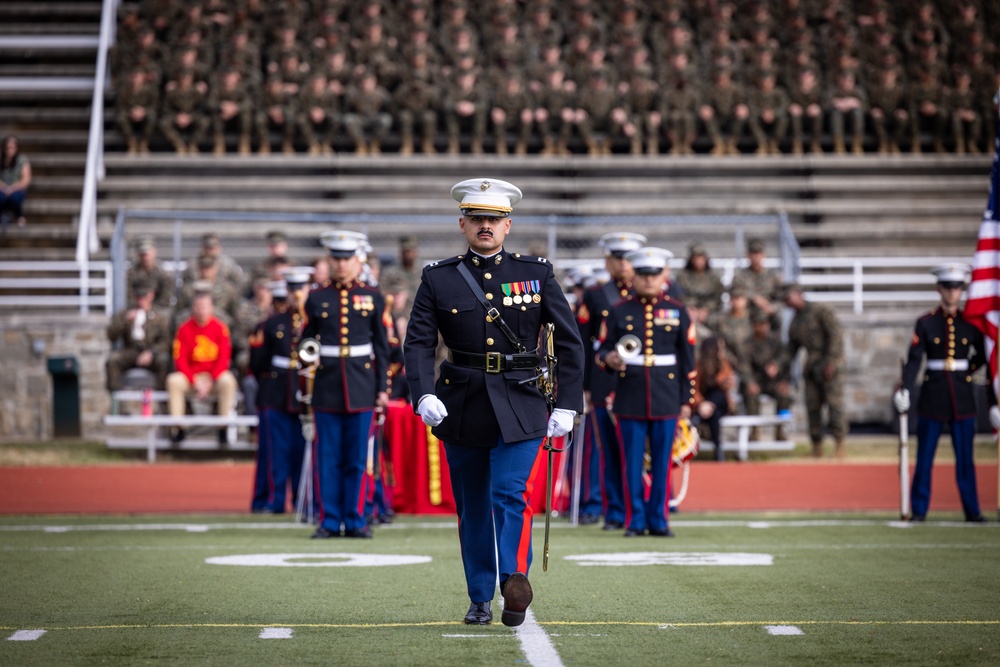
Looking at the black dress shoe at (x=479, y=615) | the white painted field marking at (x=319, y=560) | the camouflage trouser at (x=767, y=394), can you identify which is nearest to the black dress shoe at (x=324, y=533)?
the white painted field marking at (x=319, y=560)

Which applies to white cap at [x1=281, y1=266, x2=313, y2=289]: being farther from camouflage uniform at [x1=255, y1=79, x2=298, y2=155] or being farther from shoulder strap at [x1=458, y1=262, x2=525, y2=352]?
camouflage uniform at [x1=255, y1=79, x2=298, y2=155]

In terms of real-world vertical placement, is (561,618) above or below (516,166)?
below

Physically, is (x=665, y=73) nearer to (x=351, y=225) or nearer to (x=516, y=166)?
(x=516, y=166)

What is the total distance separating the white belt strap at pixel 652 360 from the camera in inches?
462

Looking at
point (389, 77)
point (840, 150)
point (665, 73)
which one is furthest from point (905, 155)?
point (389, 77)

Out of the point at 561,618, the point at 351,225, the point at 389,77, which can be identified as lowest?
the point at 561,618

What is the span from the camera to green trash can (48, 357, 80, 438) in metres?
20.0

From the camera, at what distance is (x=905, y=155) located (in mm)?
25484

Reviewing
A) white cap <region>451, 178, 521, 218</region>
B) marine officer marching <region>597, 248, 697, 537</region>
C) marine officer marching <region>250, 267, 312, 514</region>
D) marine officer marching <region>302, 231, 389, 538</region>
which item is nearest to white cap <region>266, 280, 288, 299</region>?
marine officer marching <region>250, 267, 312, 514</region>

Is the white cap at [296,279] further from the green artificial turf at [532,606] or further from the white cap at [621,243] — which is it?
the white cap at [621,243]

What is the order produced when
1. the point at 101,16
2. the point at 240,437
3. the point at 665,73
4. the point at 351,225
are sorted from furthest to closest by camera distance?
the point at 101,16, the point at 665,73, the point at 351,225, the point at 240,437

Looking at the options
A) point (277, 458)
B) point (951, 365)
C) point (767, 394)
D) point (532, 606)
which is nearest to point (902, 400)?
point (951, 365)

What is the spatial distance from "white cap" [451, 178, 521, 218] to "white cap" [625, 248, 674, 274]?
15.3 ft

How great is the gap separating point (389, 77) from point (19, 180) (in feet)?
19.5
